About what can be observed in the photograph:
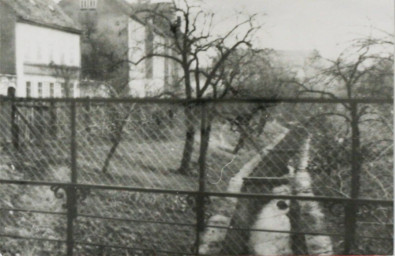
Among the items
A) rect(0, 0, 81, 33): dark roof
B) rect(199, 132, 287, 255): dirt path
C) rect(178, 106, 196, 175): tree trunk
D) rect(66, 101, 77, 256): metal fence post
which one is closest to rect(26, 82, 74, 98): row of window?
rect(0, 0, 81, 33): dark roof

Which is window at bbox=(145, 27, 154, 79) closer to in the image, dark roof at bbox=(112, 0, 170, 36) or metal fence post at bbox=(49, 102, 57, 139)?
dark roof at bbox=(112, 0, 170, 36)

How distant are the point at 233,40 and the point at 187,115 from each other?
615mm

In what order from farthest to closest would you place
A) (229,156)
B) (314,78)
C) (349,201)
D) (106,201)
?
(106,201) < (229,156) < (314,78) < (349,201)

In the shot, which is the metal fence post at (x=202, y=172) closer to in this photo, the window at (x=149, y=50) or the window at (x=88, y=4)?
the window at (x=149, y=50)

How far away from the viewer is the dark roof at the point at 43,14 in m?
2.97

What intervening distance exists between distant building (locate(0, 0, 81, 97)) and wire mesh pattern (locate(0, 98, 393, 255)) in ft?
0.58

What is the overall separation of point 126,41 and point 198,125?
838 millimetres

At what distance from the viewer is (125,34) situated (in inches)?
125

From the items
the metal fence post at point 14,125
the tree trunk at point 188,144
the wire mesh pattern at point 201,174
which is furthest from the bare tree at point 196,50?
the metal fence post at point 14,125

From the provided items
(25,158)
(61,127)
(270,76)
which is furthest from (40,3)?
(270,76)

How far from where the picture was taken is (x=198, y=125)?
3027mm

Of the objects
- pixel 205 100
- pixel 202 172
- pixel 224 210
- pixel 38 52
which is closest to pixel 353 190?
pixel 202 172

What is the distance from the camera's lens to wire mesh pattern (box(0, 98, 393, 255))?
2.53 m

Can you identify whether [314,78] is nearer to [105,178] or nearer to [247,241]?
[247,241]
